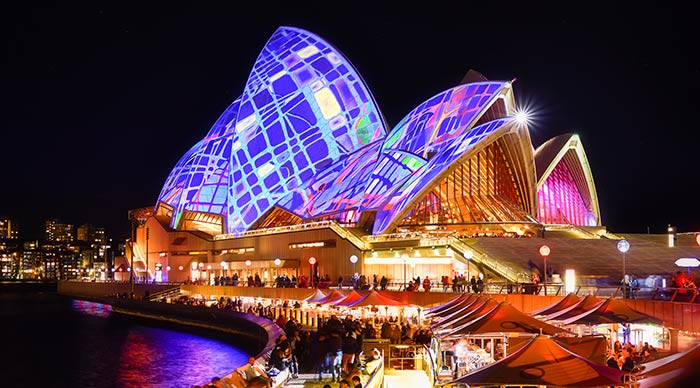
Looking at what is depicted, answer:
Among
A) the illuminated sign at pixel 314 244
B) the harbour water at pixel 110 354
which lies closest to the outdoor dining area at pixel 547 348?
the harbour water at pixel 110 354

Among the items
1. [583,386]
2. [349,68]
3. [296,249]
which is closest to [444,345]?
[583,386]

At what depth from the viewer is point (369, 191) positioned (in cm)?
4588

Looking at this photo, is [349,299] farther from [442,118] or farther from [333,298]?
[442,118]

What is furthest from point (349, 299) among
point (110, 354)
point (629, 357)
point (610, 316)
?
point (629, 357)

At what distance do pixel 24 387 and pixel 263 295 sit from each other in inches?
662

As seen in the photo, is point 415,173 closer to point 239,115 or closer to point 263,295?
A: point 263,295

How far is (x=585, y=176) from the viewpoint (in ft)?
173

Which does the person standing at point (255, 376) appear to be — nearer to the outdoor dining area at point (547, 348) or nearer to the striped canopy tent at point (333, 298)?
the outdoor dining area at point (547, 348)

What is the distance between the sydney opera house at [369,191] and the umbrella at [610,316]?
14199 mm

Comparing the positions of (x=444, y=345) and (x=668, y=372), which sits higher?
(x=668, y=372)

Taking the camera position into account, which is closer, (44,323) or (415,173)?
(415,173)

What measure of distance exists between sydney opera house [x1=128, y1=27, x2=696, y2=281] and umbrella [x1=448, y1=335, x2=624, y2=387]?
21.3 meters

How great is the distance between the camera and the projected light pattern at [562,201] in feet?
164

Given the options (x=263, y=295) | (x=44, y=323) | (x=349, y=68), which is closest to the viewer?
(x=263, y=295)
